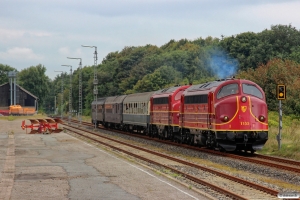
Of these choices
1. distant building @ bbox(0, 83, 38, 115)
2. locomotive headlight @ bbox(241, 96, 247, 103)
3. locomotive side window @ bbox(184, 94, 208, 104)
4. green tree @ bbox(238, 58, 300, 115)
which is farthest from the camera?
distant building @ bbox(0, 83, 38, 115)

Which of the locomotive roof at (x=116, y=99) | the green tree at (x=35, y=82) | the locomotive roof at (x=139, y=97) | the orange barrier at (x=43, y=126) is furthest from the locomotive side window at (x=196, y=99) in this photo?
the green tree at (x=35, y=82)

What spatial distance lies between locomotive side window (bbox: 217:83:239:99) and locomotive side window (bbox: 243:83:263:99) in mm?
393

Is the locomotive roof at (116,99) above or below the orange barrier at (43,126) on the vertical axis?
above

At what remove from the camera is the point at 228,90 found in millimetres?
25797

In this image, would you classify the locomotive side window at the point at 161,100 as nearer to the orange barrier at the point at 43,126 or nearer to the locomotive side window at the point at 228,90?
the locomotive side window at the point at 228,90

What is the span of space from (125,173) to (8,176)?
12.8 feet

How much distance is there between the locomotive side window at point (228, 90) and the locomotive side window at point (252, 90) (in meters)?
0.39

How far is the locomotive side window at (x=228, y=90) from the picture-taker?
84.1ft

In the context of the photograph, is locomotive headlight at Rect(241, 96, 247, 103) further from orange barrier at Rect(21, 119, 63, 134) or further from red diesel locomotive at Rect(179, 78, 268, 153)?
orange barrier at Rect(21, 119, 63, 134)

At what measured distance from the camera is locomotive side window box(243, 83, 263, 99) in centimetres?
2561

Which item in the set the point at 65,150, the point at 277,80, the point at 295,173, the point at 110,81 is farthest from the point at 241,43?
the point at 295,173

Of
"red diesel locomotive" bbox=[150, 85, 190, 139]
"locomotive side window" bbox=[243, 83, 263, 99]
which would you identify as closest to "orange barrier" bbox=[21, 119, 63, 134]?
"red diesel locomotive" bbox=[150, 85, 190, 139]

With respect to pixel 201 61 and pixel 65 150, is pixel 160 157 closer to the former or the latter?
pixel 65 150

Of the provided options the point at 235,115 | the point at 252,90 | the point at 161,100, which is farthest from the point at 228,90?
the point at 161,100
